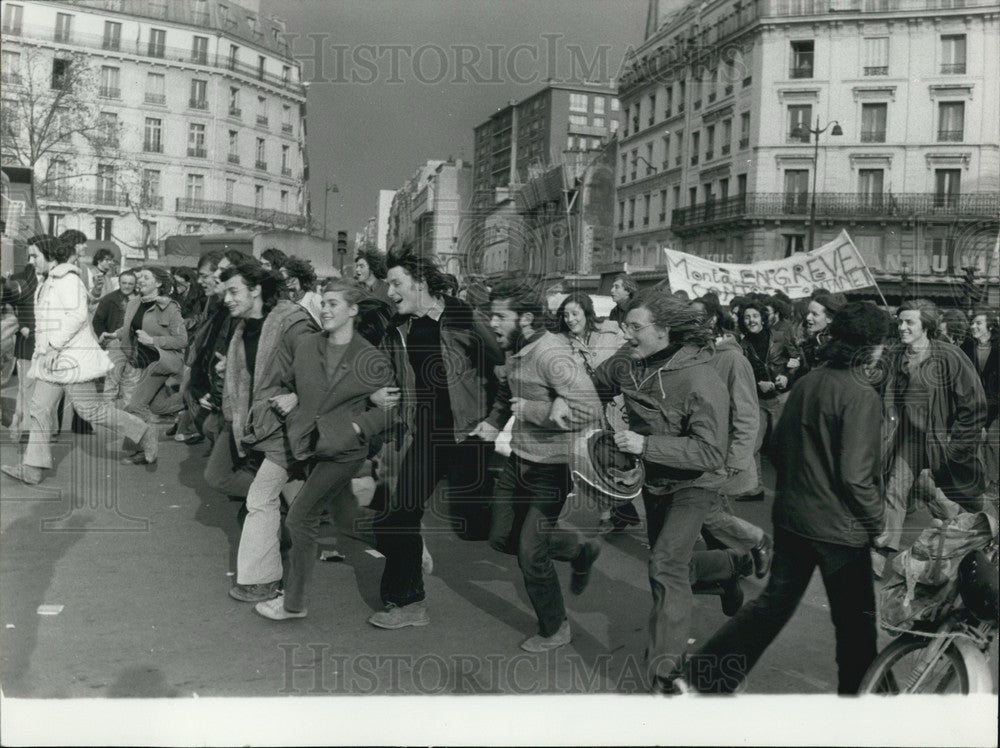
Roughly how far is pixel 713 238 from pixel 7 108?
3289cm

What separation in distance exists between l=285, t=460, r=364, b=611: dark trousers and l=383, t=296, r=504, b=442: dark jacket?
469 mm

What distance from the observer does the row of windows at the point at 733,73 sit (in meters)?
38.9

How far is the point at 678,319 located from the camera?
4184 millimetres

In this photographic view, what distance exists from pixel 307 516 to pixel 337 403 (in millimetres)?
567

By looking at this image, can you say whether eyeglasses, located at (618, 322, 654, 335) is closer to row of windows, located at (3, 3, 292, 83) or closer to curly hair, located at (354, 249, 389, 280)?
curly hair, located at (354, 249, 389, 280)

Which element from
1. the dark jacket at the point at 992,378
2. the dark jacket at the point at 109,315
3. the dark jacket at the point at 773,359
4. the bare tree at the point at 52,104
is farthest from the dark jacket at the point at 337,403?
the bare tree at the point at 52,104

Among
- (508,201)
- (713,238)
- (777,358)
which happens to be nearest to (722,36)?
(713,238)

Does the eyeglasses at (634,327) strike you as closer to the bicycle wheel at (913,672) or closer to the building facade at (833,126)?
the bicycle wheel at (913,672)

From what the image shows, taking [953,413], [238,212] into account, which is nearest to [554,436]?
[953,413]

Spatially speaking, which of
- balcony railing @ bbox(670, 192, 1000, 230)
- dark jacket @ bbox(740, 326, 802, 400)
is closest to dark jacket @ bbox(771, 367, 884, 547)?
dark jacket @ bbox(740, 326, 802, 400)

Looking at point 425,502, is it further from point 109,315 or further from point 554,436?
point 109,315

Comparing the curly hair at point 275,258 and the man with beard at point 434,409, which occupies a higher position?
the curly hair at point 275,258

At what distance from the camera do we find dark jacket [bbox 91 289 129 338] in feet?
34.5

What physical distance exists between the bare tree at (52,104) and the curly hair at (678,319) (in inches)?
463
